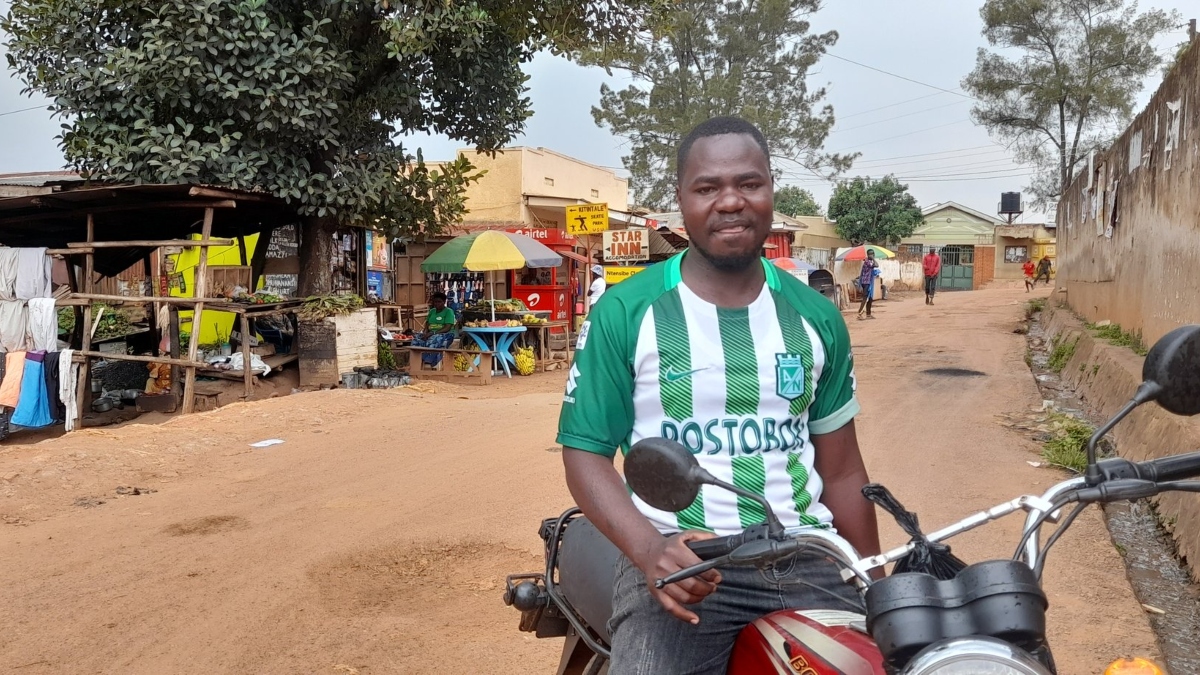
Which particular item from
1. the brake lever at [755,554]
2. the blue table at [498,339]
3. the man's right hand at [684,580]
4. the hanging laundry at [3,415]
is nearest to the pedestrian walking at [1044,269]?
the blue table at [498,339]

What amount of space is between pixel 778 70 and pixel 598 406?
124 ft

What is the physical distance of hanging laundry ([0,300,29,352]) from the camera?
419 inches

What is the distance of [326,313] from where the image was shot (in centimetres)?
1280

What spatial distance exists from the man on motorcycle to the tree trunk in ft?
40.5

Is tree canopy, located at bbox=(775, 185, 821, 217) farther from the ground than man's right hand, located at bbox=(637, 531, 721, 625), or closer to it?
farther from the ground

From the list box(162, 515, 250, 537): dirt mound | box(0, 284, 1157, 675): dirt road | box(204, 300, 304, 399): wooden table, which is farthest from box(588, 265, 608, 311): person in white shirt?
box(162, 515, 250, 537): dirt mound

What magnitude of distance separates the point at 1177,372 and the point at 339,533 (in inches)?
198

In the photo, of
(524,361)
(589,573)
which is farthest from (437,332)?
(589,573)

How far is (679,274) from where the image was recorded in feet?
7.12

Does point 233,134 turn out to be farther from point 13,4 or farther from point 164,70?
point 13,4

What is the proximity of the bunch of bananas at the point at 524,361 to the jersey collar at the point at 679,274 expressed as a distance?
1334 centimetres

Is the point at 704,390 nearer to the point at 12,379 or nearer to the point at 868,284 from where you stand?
the point at 12,379

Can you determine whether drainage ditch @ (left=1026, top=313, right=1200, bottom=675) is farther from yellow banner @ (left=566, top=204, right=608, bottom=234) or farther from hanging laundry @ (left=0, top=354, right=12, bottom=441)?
hanging laundry @ (left=0, top=354, right=12, bottom=441)

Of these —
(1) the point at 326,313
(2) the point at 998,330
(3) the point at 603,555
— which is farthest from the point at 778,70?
(3) the point at 603,555
